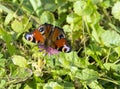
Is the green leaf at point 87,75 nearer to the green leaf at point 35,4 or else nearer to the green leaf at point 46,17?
the green leaf at point 46,17

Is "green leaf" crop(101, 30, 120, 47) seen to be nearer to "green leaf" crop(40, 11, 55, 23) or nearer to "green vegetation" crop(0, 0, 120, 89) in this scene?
"green vegetation" crop(0, 0, 120, 89)

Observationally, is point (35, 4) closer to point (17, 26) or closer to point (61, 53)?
point (17, 26)

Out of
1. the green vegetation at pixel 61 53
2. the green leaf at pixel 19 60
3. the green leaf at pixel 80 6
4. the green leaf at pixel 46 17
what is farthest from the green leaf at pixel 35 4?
the green leaf at pixel 19 60

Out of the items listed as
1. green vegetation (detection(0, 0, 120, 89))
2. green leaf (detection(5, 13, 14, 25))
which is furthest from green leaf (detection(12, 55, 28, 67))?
green leaf (detection(5, 13, 14, 25))

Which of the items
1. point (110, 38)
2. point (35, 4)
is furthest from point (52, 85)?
point (35, 4)

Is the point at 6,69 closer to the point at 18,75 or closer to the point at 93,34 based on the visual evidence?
the point at 18,75

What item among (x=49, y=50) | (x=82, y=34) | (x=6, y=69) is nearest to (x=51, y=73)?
(x=49, y=50)
